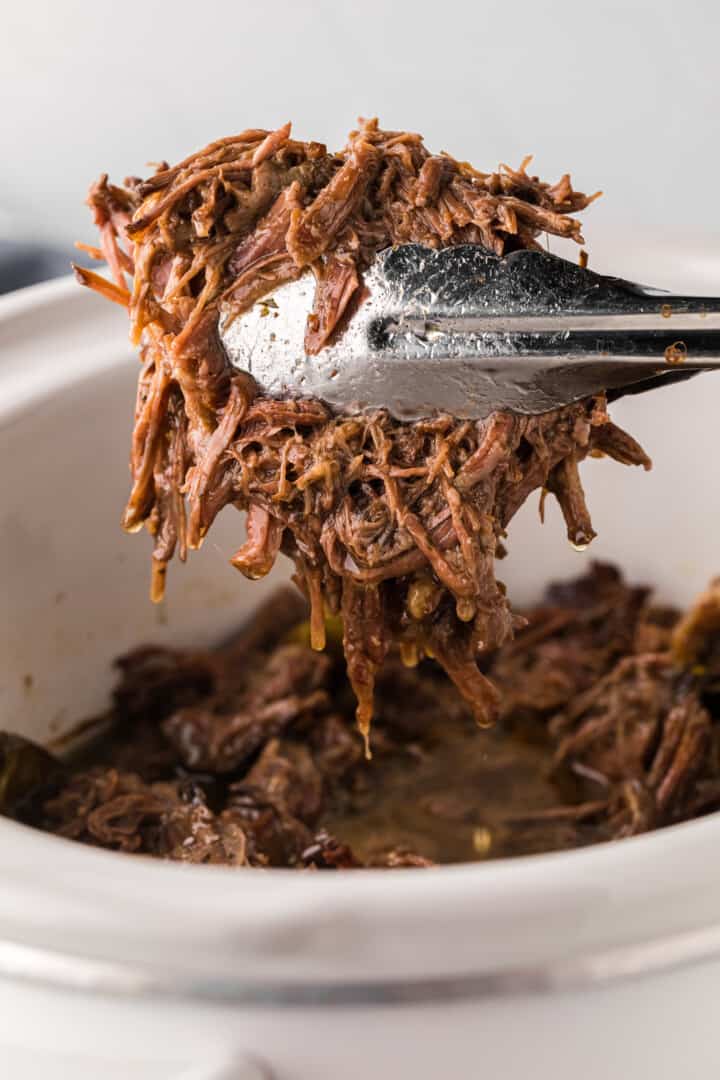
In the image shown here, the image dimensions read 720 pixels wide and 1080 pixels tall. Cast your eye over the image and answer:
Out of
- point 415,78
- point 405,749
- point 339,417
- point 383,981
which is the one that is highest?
point 415,78

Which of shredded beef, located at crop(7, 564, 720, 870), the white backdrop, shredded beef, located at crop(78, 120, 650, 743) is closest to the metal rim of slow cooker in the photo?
shredded beef, located at crop(78, 120, 650, 743)

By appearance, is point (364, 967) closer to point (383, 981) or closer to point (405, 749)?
point (383, 981)

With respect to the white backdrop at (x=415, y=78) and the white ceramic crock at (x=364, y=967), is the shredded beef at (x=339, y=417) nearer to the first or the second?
the white ceramic crock at (x=364, y=967)

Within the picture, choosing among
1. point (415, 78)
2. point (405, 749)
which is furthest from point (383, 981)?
point (415, 78)

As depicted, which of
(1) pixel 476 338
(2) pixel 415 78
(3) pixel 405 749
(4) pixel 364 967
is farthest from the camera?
(2) pixel 415 78

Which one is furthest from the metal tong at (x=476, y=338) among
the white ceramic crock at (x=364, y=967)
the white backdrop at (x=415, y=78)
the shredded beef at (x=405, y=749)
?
the white backdrop at (x=415, y=78)

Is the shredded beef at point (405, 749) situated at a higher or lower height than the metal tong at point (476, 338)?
lower
